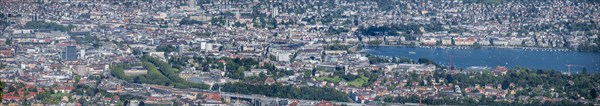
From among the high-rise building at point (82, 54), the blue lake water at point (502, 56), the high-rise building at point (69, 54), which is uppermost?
the high-rise building at point (69, 54)

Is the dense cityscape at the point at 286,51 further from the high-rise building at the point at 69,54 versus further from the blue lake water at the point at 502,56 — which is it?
the blue lake water at the point at 502,56

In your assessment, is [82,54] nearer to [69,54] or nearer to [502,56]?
[69,54]

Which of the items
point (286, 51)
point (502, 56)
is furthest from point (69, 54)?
point (502, 56)

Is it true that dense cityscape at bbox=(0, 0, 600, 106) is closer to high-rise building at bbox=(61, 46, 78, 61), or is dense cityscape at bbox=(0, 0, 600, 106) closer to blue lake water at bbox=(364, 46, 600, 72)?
high-rise building at bbox=(61, 46, 78, 61)

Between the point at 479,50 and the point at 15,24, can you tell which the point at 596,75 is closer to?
the point at 479,50

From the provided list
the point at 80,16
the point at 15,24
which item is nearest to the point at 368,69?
the point at 15,24

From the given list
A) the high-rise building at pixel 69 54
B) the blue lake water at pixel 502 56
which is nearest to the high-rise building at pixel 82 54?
the high-rise building at pixel 69 54

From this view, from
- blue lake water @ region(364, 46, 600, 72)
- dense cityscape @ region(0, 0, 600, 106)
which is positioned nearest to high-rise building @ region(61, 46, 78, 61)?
dense cityscape @ region(0, 0, 600, 106)
